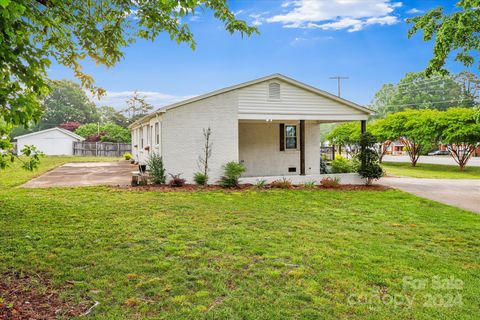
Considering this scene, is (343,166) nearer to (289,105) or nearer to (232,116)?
(289,105)

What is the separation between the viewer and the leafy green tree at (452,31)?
36.1ft

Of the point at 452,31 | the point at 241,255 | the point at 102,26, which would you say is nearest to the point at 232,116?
the point at 102,26

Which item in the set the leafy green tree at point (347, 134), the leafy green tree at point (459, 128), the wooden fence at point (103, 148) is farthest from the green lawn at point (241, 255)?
the wooden fence at point (103, 148)

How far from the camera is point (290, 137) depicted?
16.7 meters

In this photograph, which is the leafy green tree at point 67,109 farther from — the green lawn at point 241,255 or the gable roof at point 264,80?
the green lawn at point 241,255

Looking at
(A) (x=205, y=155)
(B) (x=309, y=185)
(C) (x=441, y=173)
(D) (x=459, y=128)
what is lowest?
(C) (x=441, y=173)

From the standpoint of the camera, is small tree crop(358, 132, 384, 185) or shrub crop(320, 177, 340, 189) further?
small tree crop(358, 132, 384, 185)

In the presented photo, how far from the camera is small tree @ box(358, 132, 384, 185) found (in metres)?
13.9

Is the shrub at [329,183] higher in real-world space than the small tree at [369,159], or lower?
lower

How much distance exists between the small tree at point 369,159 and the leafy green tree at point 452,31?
133 inches

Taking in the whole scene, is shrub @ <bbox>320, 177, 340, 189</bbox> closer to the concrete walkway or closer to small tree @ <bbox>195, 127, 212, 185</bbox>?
the concrete walkway

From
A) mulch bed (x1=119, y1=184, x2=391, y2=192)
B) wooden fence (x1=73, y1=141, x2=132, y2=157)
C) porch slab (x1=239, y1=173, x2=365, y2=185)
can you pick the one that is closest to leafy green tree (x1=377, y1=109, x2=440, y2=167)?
porch slab (x1=239, y1=173, x2=365, y2=185)

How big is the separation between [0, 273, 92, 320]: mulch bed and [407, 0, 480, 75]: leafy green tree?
12.9 m

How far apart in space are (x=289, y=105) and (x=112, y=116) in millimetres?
52733
